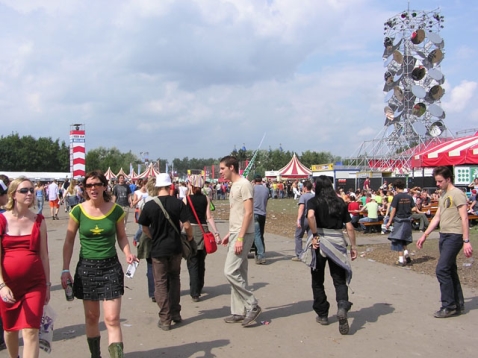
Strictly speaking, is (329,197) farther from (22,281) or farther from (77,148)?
(77,148)

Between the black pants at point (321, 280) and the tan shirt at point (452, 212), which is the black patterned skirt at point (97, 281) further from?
the tan shirt at point (452, 212)

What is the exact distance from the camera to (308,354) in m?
4.60

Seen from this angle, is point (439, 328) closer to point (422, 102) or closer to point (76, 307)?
point (76, 307)

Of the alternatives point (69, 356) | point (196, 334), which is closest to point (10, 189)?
point (69, 356)

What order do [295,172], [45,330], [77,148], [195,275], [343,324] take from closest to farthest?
[45,330]
[343,324]
[195,275]
[77,148]
[295,172]

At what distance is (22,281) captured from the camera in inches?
144

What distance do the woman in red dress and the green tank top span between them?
325 millimetres

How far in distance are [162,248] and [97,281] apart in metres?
1.37

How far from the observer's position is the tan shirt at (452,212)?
19.3ft

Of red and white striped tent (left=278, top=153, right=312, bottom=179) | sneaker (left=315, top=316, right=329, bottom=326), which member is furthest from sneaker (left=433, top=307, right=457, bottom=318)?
red and white striped tent (left=278, top=153, right=312, bottom=179)

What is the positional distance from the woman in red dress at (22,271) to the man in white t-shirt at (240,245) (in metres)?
2.25

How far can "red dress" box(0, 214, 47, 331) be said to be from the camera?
3631 millimetres

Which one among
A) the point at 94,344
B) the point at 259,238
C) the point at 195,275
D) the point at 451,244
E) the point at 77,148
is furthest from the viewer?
the point at 77,148

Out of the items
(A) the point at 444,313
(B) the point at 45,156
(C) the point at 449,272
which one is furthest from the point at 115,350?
(B) the point at 45,156
